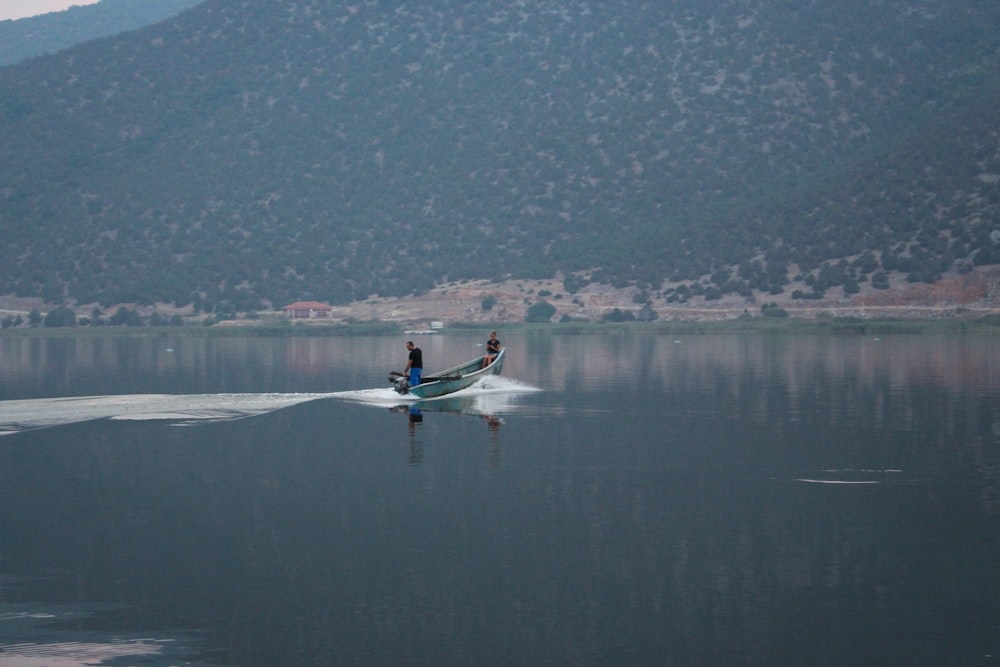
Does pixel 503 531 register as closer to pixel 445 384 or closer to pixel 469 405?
pixel 469 405

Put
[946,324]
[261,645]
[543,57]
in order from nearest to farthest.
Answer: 1. [261,645]
2. [946,324]
3. [543,57]

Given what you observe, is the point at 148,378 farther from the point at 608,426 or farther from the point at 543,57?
the point at 543,57

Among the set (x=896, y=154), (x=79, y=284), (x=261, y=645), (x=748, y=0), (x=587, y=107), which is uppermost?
(x=748, y=0)

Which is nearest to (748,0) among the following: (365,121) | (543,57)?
(543,57)

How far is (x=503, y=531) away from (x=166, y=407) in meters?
20.4

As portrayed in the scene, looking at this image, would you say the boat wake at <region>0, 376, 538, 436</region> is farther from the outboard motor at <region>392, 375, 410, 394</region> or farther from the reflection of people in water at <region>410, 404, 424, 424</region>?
the reflection of people in water at <region>410, 404, 424, 424</region>

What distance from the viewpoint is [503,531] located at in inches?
737

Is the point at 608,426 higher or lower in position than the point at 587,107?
lower

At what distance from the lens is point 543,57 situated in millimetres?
161375

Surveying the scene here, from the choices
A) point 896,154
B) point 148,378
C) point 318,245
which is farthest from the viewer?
point 318,245

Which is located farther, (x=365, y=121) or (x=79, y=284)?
(x=365, y=121)

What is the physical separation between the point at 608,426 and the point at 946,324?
2388 inches

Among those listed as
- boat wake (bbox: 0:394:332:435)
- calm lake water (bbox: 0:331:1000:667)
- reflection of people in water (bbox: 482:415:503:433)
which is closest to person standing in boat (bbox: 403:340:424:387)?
calm lake water (bbox: 0:331:1000:667)

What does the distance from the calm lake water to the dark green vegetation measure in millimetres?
74445
